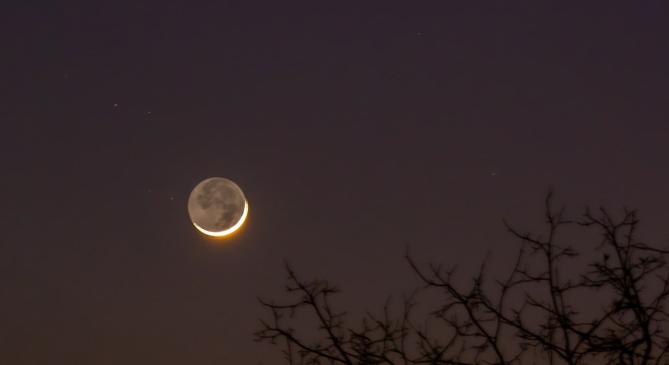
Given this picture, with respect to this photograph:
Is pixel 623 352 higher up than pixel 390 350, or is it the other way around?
pixel 390 350

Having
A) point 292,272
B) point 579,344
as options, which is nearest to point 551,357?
point 579,344

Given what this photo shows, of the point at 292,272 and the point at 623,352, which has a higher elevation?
the point at 292,272

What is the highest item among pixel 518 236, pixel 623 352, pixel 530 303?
pixel 518 236

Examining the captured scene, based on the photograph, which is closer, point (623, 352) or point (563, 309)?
point (623, 352)

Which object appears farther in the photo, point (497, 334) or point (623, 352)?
point (497, 334)

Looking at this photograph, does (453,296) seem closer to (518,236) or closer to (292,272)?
(518,236)

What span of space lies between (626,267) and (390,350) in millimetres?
2351

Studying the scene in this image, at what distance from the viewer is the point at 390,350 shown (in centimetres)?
1093

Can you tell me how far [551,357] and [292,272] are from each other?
2.42m

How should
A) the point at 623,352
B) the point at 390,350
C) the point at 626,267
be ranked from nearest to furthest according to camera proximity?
the point at 623,352, the point at 626,267, the point at 390,350

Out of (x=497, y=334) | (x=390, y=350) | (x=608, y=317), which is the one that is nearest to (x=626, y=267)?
(x=608, y=317)

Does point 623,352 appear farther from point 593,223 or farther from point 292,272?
point 292,272

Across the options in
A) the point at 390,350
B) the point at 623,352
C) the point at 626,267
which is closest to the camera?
the point at 623,352

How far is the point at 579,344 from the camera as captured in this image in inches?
380
